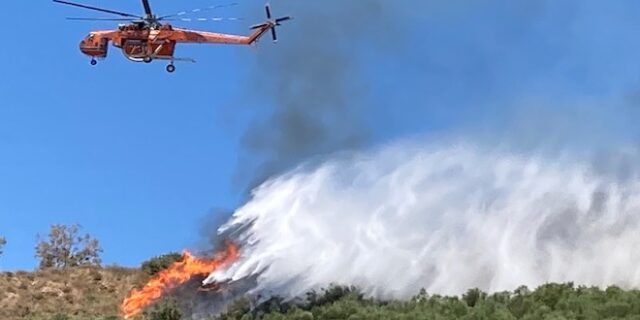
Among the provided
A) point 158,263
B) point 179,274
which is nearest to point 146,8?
point 179,274

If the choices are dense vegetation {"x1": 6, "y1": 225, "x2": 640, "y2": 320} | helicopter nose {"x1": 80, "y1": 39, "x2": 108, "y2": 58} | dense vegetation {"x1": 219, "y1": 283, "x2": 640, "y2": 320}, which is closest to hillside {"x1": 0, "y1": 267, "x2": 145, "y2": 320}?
dense vegetation {"x1": 6, "y1": 225, "x2": 640, "y2": 320}

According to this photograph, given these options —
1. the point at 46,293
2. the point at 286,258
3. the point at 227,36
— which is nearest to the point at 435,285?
the point at 286,258

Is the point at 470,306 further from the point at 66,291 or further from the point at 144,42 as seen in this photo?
the point at 66,291

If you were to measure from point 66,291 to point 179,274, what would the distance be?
21006 millimetres

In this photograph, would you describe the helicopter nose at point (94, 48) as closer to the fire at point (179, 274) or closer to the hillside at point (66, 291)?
the fire at point (179, 274)

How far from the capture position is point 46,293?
7906 cm

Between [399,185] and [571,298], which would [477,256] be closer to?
[399,185]

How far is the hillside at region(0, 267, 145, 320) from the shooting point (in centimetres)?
7462

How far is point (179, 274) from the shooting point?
6166 cm

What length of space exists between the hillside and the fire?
14.3 feet

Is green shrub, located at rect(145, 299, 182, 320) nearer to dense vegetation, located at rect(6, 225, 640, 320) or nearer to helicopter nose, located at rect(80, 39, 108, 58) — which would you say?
dense vegetation, located at rect(6, 225, 640, 320)

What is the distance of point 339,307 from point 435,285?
795cm

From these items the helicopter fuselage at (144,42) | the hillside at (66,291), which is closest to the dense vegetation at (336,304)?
the hillside at (66,291)

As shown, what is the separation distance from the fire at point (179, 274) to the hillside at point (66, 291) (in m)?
4.36
